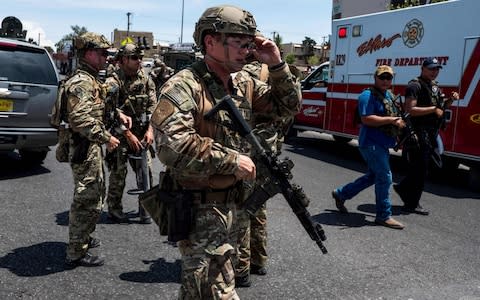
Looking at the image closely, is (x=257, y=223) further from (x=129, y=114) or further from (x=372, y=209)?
(x=372, y=209)

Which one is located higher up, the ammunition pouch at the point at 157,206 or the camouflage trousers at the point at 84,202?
the ammunition pouch at the point at 157,206

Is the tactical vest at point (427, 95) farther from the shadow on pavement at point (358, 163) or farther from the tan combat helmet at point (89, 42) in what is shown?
the tan combat helmet at point (89, 42)

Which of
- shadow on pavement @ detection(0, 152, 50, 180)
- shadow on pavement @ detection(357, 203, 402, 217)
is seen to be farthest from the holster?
shadow on pavement @ detection(0, 152, 50, 180)

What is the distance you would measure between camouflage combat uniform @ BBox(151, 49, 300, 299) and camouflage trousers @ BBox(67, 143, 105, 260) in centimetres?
178

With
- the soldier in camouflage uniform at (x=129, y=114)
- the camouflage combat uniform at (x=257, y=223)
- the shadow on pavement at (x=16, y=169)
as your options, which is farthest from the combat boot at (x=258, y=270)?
the shadow on pavement at (x=16, y=169)

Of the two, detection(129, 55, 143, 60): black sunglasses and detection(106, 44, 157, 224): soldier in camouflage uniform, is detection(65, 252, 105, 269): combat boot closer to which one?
detection(106, 44, 157, 224): soldier in camouflage uniform

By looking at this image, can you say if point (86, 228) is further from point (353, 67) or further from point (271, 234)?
point (353, 67)

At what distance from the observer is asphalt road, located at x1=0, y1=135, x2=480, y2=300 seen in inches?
149

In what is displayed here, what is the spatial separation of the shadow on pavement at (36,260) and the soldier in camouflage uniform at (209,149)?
6.66ft

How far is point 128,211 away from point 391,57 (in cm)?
550

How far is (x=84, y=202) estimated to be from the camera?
158 inches

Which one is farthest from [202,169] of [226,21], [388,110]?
[388,110]

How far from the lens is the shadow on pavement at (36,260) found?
3984 millimetres

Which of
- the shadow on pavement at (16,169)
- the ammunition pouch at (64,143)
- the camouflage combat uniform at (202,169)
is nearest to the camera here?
the camouflage combat uniform at (202,169)
